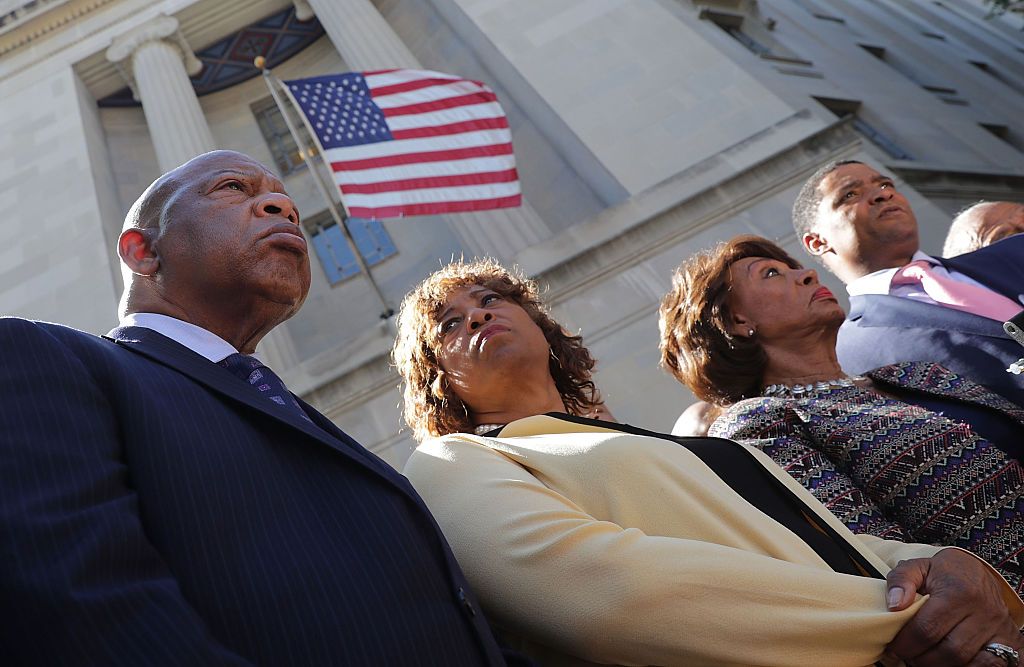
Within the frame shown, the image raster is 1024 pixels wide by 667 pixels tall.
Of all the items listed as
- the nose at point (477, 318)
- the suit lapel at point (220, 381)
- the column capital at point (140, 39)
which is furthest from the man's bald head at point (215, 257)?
the column capital at point (140, 39)

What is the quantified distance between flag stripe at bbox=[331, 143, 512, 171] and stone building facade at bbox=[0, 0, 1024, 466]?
1.40 m

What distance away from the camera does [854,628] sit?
7.59 feet

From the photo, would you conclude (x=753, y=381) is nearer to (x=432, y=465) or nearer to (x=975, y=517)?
(x=975, y=517)

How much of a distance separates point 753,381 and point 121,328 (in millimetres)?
2791

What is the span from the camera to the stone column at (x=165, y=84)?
15273mm

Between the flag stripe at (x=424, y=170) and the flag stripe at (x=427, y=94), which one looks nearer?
the flag stripe at (x=424, y=170)

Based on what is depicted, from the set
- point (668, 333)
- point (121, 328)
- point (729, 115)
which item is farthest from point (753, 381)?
point (729, 115)

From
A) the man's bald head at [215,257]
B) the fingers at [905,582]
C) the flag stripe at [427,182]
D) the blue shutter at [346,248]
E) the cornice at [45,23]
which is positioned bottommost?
the blue shutter at [346,248]

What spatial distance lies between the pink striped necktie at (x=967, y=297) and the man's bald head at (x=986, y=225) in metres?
1.49

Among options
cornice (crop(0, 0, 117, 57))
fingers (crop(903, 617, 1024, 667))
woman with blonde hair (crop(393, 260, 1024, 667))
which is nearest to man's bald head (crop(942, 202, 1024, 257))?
woman with blonde hair (crop(393, 260, 1024, 667))

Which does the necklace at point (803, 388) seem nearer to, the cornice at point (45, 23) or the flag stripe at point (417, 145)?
the flag stripe at point (417, 145)

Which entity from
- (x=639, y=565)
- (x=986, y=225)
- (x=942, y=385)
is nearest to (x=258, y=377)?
(x=639, y=565)

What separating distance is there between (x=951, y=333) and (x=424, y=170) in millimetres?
6385

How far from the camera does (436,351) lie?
3719 mm
